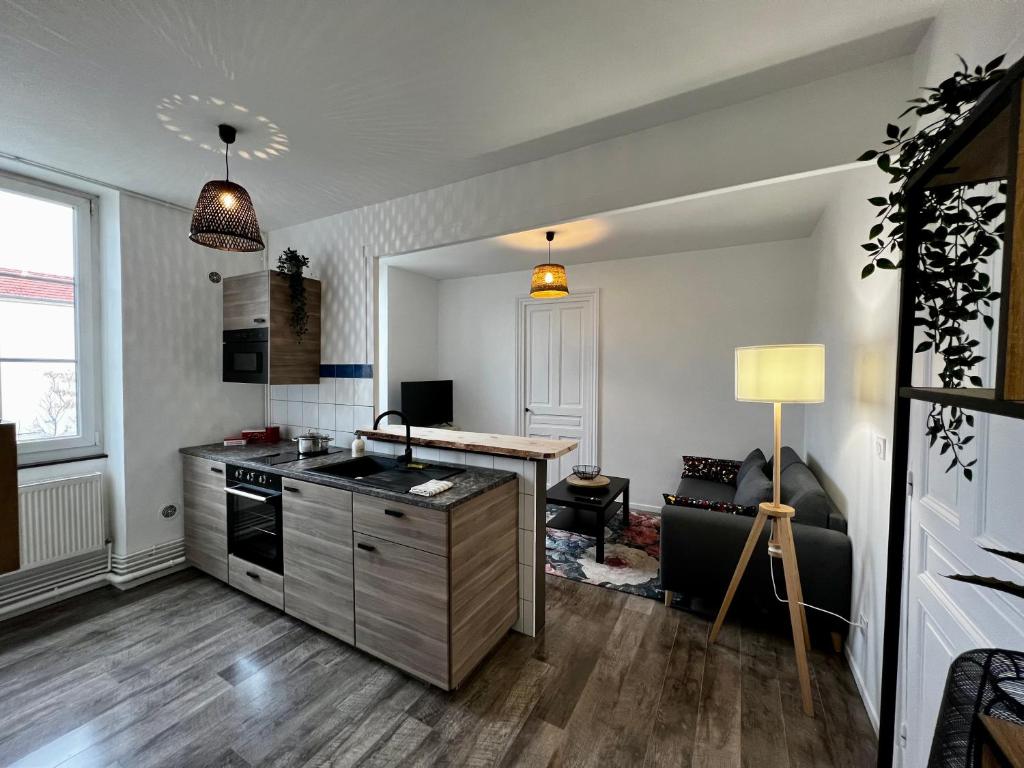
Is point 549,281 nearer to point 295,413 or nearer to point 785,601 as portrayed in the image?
point 295,413

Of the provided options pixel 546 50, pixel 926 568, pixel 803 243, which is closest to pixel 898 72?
pixel 546 50

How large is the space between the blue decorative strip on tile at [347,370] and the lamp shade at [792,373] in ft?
7.62

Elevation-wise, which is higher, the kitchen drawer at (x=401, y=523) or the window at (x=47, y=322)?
the window at (x=47, y=322)

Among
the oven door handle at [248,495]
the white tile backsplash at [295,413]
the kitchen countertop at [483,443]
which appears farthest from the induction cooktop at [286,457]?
the white tile backsplash at [295,413]

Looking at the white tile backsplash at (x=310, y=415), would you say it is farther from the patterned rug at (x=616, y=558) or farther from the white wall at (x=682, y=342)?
the white wall at (x=682, y=342)

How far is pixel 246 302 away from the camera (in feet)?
9.82

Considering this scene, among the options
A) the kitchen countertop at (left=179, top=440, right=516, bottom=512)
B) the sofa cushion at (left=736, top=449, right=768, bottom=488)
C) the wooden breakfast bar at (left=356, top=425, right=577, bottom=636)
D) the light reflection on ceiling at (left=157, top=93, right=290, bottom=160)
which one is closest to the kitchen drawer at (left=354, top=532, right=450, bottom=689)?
the kitchen countertop at (left=179, top=440, right=516, bottom=512)

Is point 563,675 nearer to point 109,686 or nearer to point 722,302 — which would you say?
point 109,686

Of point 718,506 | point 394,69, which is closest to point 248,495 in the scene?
point 394,69

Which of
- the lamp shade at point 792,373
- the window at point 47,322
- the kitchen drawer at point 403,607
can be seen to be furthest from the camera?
the window at point 47,322

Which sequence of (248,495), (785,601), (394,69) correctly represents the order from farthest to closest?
(248,495)
(785,601)
(394,69)

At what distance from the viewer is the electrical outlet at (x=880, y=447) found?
165 cm

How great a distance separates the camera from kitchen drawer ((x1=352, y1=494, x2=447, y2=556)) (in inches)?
67.9

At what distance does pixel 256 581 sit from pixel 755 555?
2.74 m
